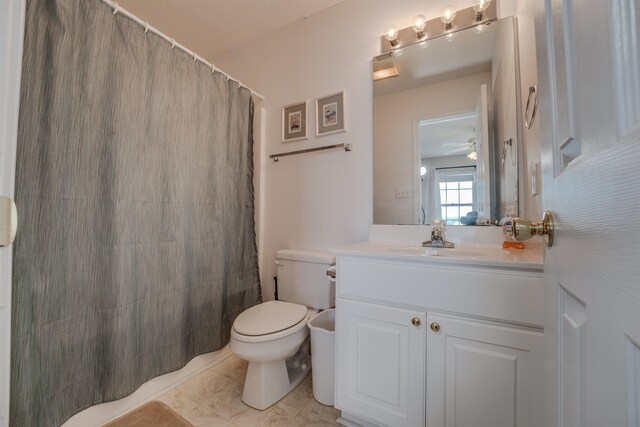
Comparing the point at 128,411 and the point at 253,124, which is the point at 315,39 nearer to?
the point at 253,124

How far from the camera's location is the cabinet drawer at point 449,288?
31.1 inches

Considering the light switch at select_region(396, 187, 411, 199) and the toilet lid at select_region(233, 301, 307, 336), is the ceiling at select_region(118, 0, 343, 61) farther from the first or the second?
the toilet lid at select_region(233, 301, 307, 336)

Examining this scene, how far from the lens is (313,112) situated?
5.86 feet

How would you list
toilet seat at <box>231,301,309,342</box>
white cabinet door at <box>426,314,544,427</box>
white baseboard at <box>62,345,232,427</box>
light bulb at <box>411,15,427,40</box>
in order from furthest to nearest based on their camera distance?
light bulb at <box>411,15,427,40</box>, toilet seat at <box>231,301,309,342</box>, white baseboard at <box>62,345,232,427</box>, white cabinet door at <box>426,314,544,427</box>

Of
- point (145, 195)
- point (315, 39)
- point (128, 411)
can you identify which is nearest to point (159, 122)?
point (145, 195)

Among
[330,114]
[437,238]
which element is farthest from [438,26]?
[437,238]

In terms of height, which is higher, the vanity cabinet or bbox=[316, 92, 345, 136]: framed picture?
bbox=[316, 92, 345, 136]: framed picture

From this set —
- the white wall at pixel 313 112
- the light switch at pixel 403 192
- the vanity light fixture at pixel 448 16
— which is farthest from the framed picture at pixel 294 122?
the vanity light fixture at pixel 448 16

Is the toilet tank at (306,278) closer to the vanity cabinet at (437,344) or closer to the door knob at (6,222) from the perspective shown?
the vanity cabinet at (437,344)

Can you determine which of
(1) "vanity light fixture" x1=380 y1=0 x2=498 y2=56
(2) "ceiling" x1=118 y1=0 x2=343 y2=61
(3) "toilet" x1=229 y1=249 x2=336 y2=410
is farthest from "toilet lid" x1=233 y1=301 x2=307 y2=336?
(2) "ceiling" x1=118 y1=0 x2=343 y2=61

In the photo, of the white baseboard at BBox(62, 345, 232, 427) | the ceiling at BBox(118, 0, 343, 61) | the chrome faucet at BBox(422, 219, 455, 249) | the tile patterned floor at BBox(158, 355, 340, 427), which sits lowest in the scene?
the tile patterned floor at BBox(158, 355, 340, 427)

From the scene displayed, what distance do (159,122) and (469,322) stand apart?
64.2 inches

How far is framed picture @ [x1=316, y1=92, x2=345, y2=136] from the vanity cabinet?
3.16 ft

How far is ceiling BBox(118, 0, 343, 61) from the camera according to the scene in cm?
169
